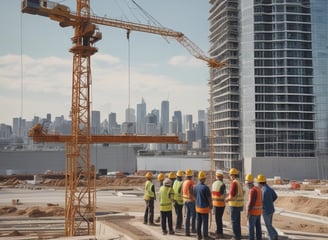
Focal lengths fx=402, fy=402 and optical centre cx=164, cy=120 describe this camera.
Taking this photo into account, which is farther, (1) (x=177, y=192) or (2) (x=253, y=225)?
(1) (x=177, y=192)

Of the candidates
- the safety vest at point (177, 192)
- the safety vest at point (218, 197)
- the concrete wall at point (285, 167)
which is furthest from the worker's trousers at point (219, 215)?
the concrete wall at point (285, 167)

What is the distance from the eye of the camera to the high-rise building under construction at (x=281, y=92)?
68.4 meters

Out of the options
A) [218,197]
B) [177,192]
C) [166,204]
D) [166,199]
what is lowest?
[166,204]

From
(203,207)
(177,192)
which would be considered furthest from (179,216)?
(203,207)

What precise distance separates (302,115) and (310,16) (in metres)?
18.1

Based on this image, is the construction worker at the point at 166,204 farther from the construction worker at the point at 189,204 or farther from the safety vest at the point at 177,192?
the construction worker at the point at 189,204

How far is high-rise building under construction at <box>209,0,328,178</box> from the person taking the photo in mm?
68375

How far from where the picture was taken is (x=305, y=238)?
11727 millimetres

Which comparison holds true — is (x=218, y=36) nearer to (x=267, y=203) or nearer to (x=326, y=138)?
(x=326, y=138)

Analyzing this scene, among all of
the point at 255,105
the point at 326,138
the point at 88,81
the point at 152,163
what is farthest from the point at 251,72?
the point at 88,81

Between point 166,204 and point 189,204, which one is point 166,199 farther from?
point 189,204

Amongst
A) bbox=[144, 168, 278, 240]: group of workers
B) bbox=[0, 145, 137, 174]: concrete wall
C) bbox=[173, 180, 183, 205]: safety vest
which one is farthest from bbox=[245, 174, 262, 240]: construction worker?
bbox=[0, 145, 137, 174]: concrete wall

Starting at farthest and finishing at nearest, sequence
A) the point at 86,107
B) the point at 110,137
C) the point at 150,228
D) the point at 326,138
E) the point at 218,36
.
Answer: the point at 218,36 < the point at 326,138 < the point at 110,137 < the point at 86,107 < the point at 150,228

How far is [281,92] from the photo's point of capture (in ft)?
228
